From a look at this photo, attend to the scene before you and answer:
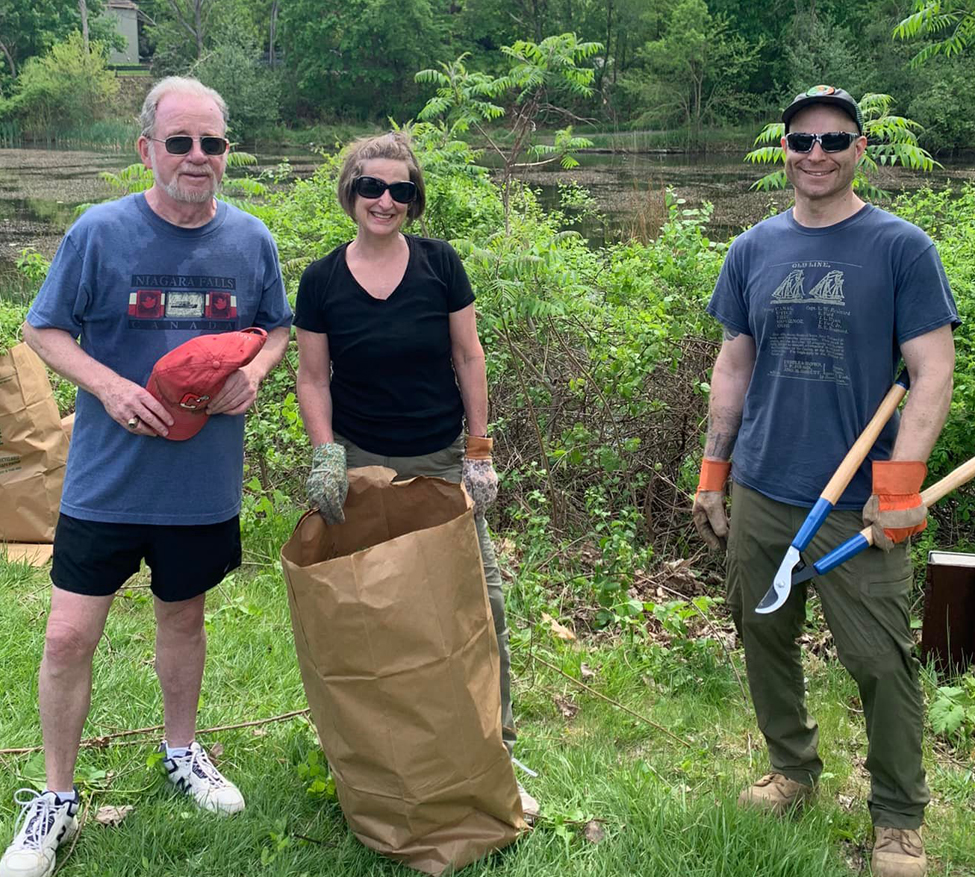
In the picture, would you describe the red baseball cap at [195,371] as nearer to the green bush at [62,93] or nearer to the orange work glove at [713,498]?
the orange work glove at [713,498]

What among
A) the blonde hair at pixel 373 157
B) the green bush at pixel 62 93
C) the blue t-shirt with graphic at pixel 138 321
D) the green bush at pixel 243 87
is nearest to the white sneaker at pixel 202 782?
the blue t-shirt with graphic at pixel 138 321

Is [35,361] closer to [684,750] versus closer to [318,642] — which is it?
[318,642]

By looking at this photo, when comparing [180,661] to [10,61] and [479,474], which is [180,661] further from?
[10,61]

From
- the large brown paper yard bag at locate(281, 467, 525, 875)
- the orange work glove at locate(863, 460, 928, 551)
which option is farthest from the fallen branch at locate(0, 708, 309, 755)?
the orange work glove at locate(863, 460, 928, 551)

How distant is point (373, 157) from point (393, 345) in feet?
1.73

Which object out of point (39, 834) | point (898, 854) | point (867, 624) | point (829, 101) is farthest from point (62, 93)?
point (898, 854)

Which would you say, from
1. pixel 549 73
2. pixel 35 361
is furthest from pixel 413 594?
pixel 549 73

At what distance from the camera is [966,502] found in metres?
4.57

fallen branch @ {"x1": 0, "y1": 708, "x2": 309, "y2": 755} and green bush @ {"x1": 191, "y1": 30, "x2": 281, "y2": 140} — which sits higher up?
green bush @ {"x1": 191, "y1": 30, "x2": 281, "y2": 140}

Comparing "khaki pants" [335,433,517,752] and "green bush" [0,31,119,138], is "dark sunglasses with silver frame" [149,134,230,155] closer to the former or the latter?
"khaki pants" [335,433,517,752]

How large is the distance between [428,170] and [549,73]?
102 cm

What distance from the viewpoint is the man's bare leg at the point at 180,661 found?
2836mm

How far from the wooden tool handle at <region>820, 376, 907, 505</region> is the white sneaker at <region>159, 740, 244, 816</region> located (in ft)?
5.83

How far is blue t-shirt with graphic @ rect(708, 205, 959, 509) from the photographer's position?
7.94 feet
